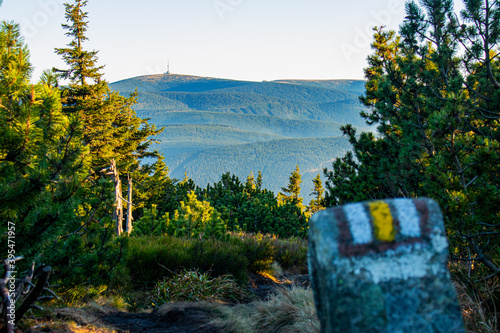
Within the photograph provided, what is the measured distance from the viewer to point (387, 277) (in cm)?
162

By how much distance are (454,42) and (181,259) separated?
6.04m

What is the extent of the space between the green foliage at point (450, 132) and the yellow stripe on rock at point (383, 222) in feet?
5.60

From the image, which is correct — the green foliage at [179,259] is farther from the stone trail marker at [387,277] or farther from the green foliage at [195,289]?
the stone trail marker at [387,277]

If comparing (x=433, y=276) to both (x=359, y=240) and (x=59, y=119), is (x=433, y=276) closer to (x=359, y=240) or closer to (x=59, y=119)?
(x=359, y=240)

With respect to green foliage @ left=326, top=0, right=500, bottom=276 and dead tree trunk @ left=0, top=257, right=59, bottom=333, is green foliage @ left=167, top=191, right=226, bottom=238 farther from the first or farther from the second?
dead tree trunk @ left=0, top=257, right=59, bottom=333

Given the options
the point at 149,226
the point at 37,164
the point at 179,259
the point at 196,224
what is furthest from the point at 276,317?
the point at 149,226

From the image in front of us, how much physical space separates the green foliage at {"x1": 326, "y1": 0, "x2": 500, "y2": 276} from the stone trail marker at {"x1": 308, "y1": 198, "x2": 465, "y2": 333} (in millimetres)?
1654

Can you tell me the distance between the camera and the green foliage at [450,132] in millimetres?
3365

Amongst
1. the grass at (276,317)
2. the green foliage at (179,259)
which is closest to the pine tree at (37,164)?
the grass at (276,317)

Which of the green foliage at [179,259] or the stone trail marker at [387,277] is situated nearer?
the stone trail marker at [387,277]

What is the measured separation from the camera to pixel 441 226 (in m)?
1.69

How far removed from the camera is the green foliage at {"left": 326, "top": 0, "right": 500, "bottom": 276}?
3365 mm

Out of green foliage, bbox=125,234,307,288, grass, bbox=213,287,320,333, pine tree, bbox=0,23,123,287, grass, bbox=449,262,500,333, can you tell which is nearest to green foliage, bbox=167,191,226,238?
green foliage, bbox=125,234,307,288

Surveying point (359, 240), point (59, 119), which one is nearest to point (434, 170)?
point (359, 240)
